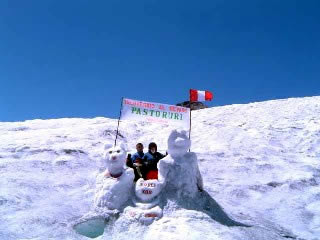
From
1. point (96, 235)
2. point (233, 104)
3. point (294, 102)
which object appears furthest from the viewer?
point (233, 104)

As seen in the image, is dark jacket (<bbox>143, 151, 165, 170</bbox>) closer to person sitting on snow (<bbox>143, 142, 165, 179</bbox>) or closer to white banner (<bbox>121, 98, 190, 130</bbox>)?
person sitting on snow (<bbox>143, 142, 165, 179</bbox>)

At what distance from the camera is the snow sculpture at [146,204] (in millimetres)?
6734

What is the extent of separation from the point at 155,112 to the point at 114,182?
91.8 inches

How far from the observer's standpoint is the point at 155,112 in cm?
896

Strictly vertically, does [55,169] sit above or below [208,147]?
below

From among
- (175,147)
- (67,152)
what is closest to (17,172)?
(67,152)

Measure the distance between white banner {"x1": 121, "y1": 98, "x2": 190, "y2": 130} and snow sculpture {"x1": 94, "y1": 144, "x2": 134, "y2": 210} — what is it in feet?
4.46

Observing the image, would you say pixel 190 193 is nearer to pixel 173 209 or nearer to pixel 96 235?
pixel 173 209

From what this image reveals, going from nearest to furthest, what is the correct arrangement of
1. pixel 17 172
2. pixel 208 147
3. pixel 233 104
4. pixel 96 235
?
pixel 96 235 < pixel 17 172 < pixel 208 147 < pixel 233 104

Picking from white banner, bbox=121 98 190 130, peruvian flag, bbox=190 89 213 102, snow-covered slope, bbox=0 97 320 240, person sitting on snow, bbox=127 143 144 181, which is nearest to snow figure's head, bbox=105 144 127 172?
person sitting on snow, bbox=127 143 144 181

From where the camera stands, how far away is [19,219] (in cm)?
725

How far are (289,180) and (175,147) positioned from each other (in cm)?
456

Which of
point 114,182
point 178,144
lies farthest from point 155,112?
point 114,182

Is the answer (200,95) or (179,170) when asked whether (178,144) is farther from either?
(200,95)
